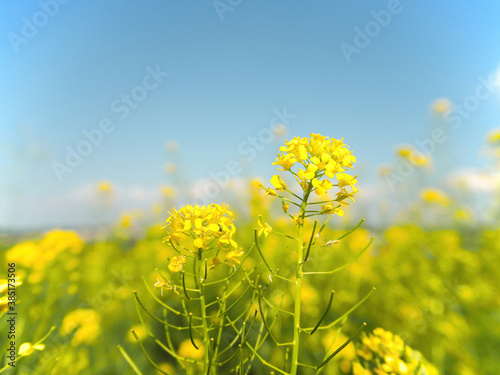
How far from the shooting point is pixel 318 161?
1127mm

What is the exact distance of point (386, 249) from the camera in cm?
494

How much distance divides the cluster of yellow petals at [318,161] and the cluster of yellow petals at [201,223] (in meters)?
0.21

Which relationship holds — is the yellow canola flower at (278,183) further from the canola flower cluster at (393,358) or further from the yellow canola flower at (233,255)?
the canola flower cluster at (393,358)

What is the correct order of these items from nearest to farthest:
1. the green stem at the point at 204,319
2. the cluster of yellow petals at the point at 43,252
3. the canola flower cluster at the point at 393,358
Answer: the green stem at the point at 204,319 → the canola flower cluster at the point at 393,358 → the cluster of yellow petals at the point at 43,252

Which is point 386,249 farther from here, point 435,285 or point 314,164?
point 314,164

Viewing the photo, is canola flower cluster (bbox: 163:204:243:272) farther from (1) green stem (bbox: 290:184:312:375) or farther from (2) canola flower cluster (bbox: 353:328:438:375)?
(2) canola flower cluster (bbox: 353:328:438:375)

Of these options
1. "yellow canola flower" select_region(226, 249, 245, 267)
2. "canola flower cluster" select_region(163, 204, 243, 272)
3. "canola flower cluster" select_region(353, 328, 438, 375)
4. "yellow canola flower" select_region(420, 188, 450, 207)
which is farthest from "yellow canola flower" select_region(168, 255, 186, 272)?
"yellow canola flower" select_region(420, 188, 450, 207)

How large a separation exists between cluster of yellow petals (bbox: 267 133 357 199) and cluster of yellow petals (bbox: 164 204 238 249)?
21cm

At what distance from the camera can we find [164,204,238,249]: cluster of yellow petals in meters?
1.17

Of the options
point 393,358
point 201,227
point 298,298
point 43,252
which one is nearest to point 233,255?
point 201,227

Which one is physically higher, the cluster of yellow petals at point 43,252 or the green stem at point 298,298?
the cluster of yellow petals at point 43,252

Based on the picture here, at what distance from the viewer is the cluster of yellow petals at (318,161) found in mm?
1089

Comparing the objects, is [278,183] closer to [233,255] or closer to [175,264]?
[233,255]

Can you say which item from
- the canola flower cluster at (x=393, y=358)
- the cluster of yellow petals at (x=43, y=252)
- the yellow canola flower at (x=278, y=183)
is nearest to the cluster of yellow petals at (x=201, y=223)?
the yellow canola flower at (x=278, y=183)
